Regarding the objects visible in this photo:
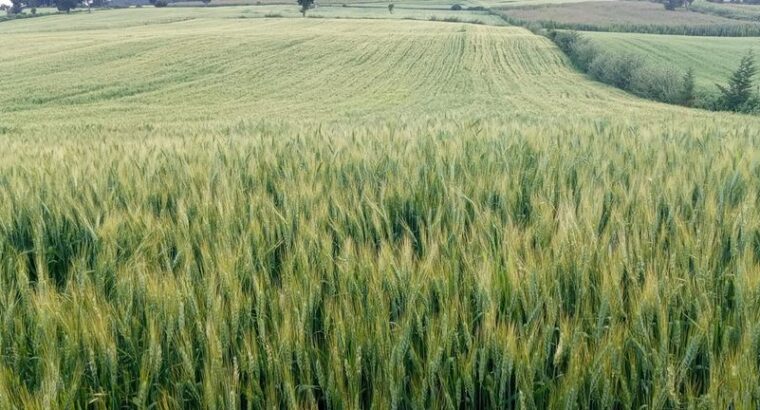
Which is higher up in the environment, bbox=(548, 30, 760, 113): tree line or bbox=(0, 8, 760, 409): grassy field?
bbox=(0, 8, 760, 409): grassy field

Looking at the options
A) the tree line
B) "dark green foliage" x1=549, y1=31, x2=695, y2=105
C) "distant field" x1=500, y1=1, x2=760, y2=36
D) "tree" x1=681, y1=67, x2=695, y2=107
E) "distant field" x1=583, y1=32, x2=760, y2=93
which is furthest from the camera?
"distant field" x1=500, y1=1, x2=760, y2=36

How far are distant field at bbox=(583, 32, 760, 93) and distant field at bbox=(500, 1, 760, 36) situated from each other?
12497 mm

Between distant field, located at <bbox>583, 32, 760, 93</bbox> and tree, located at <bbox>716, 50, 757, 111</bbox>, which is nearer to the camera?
tree, located at <bbox>716, 50, 757, 111</bbox>

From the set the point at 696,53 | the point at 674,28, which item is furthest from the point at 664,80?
the point at 674,28

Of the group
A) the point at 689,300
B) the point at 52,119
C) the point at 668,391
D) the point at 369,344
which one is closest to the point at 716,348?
the point at 689,300

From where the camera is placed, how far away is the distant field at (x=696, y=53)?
109 feet

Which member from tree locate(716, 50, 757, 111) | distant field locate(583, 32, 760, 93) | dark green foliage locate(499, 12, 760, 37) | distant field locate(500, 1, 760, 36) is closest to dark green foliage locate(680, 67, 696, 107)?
tree locate(716, 50, 757, 111)

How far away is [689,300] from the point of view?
1.31 m

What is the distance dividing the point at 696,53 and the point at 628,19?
27813mm

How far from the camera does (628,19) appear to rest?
63406 mm

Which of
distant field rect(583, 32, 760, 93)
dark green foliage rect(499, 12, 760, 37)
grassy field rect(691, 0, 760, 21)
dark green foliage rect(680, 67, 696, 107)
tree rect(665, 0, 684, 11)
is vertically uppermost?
tree rect(665, 0, 684, 11)

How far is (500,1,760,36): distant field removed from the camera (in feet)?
189

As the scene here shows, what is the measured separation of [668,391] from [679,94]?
102 ft

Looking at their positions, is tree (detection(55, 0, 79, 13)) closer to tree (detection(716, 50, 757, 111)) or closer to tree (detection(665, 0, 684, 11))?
tree (detection(716, 50, 757, 111))
